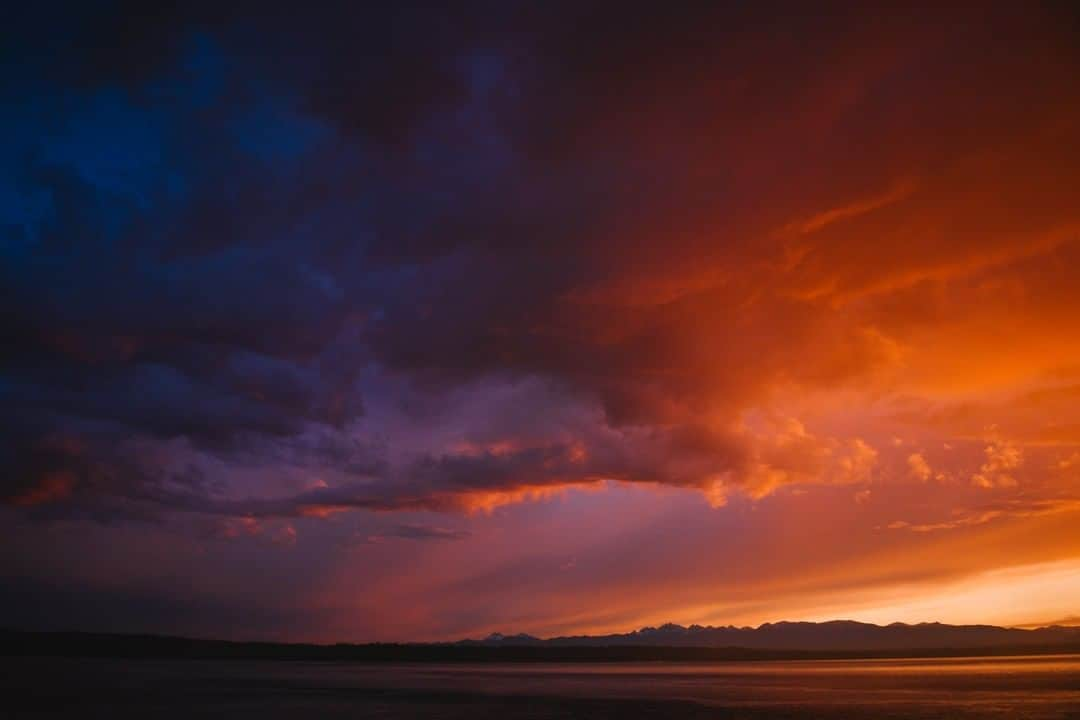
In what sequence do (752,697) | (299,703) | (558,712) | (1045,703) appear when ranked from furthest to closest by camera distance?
(752,697) → (299,703) → (1045,703) → (558,712)

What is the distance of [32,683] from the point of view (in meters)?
60.8

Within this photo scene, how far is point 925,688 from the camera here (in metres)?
56.1

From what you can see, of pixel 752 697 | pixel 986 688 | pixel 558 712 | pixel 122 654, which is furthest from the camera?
pixel 122 654

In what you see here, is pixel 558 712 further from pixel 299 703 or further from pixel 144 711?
pixel 144 711

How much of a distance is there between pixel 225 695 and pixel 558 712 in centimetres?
2568

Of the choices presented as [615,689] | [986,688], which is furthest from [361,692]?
[986,688]

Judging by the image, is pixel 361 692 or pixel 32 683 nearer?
pixel 361 692

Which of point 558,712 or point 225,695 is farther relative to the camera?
point 225,695

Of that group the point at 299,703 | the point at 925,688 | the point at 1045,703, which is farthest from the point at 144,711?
the point at 925,688

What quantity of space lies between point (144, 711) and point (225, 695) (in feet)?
42.4

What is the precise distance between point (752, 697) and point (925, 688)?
56.1 ft

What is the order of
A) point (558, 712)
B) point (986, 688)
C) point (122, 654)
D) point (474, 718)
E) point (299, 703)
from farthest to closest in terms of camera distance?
point (122, 654), point (986, 688), point (299, 703), point (558, 712), point (474, 718)

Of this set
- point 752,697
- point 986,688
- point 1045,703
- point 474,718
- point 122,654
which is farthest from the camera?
point 122,654

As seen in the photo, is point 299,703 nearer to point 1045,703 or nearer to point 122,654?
point 1045,703
